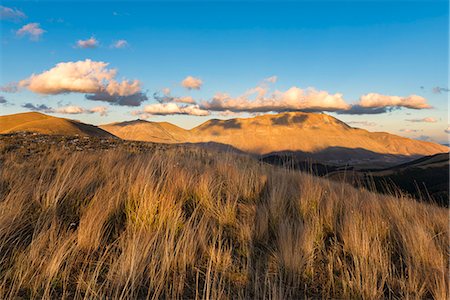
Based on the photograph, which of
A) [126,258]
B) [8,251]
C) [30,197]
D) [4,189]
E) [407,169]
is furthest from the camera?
[407,169]

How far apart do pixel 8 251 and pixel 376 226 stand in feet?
12.0

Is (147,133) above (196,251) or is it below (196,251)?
above

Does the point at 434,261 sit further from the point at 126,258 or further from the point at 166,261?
the point at 126,258

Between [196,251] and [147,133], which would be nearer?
[196,251]

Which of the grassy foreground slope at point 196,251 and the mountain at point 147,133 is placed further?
the mountain at point 147,133

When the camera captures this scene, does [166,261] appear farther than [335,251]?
No

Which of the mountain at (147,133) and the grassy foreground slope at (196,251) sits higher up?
the mountain at (147,133)

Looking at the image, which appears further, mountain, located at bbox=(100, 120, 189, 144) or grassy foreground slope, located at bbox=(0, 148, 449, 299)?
mountain, located at bbox=(100, 120, 189, 144)

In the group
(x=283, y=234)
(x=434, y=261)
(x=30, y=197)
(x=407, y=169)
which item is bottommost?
(x=407, y=169)

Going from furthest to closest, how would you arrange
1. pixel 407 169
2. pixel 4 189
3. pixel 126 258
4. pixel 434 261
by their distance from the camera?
pixel 407 169, pixel 4 189, pixel 434 261, pixel 126 258

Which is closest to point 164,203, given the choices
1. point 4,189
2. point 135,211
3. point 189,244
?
point 135,211

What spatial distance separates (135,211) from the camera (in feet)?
10.8

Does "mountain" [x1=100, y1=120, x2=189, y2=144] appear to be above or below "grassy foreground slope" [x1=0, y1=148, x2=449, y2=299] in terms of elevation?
above

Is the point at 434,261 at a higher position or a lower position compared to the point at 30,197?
lower
